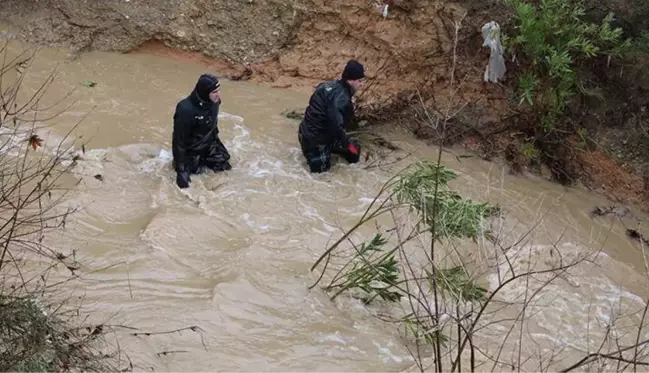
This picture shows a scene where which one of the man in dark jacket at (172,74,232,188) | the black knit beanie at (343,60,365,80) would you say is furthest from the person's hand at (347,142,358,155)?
the man in dark jacket at (172,74,232,188)

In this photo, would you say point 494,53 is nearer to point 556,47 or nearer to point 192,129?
point 556,47

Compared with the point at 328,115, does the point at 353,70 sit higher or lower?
higher

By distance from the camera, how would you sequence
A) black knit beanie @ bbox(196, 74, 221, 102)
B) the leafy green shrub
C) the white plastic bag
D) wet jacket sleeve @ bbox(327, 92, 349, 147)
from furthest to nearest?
the white plastic bag < the leafy green shrub < wet jacket sleeve @ bbox(327, 92, 349, 147) < black knit beanie @ bbox(196, 74, 221, 102)

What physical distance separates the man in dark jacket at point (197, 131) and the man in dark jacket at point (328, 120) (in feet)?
3.40

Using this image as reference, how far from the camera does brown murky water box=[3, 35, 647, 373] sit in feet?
16.7

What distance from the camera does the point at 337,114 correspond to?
7652 millimetres

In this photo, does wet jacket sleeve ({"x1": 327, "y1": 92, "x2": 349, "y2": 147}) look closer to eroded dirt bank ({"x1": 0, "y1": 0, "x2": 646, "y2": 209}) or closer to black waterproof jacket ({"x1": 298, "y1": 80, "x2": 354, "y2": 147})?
black waterproof jacket ({"x1": 298, "y1": 80, "x2": 354, "y2": 147})

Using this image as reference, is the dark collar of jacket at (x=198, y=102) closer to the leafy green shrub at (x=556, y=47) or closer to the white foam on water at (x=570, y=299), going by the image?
the white foam on water at (x=570, y=299)

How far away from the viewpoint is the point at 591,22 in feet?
27.5

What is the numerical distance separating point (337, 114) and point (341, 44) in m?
2.50

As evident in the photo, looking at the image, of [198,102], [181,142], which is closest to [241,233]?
[181,142]

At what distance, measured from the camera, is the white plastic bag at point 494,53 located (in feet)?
28.5

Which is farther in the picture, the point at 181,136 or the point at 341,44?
the point at 341,44

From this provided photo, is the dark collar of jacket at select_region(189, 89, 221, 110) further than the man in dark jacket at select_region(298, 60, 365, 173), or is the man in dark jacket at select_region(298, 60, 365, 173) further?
the man in dark jacket at select_region(298, 60, 365, 173)
